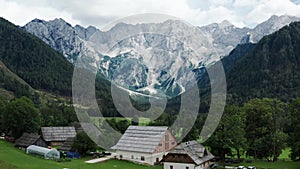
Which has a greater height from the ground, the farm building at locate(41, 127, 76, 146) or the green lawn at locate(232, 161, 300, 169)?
the farm building at locate(41, 127, 76, 146)

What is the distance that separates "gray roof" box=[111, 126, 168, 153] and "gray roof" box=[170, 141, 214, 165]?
755cm

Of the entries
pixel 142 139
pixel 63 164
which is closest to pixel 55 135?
pixel 142 139

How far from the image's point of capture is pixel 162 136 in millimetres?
60219

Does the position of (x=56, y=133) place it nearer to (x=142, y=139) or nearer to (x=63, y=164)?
(x=142, y=139)

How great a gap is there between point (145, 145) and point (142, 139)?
1.79 meters

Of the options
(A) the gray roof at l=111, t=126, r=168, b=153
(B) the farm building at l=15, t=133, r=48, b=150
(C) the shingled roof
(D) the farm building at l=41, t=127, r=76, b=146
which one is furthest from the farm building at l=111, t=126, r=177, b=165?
(D) the farm building at l=41, t=127, r=76, b=146

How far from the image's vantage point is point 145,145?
58969 millimetres

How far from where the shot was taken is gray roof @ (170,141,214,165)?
4969 centimetres

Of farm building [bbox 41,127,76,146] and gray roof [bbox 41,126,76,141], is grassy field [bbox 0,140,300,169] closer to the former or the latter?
farm building [bbox 41,127,76,146]

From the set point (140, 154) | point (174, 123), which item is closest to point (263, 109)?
point (140, 154)

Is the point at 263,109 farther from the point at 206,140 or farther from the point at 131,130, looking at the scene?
the point at 131,130

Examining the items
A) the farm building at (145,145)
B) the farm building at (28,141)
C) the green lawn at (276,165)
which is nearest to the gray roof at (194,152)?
the green lawn at (276,165)

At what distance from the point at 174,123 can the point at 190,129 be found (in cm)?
1796

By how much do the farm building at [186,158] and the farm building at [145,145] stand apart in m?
6.74
